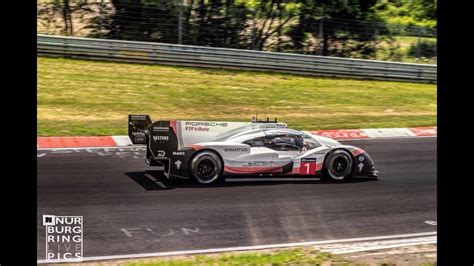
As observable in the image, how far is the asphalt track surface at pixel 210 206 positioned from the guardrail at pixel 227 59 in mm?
9864

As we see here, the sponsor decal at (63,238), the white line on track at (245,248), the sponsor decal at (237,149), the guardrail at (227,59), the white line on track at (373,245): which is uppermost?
the guardrail at (227,59)

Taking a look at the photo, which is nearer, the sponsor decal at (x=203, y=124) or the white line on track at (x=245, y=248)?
the white line on track at (x=245, y=248)

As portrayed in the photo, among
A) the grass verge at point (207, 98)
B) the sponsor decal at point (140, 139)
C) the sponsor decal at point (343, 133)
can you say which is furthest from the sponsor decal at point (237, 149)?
the sponsor decal at point (343, 133)

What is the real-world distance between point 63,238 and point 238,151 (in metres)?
4.44

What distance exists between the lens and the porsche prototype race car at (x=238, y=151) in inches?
502

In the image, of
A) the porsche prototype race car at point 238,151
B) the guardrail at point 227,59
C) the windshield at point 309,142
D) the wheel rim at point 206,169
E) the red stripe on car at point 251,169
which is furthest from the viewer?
the guardrail at point 227,59

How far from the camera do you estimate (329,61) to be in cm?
2544

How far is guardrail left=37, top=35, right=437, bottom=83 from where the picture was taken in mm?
24281

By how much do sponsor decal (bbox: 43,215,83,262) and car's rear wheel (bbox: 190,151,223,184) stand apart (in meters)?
2.96

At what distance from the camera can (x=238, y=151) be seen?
12.9 metres

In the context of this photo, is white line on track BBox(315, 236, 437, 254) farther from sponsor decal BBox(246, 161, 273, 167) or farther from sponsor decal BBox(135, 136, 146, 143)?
sponsor decal BBox(135, 136, 146, 143)

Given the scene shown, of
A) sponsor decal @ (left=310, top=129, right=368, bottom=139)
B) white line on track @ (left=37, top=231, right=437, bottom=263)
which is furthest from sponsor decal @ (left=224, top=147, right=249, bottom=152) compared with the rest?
sponsor decal @ (left=310, top=129, right=368, bottom=139)

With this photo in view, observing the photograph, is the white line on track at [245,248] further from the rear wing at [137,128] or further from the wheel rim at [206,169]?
the rear wing at [137,128]

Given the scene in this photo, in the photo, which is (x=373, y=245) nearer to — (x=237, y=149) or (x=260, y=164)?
(x=260, y=164)
